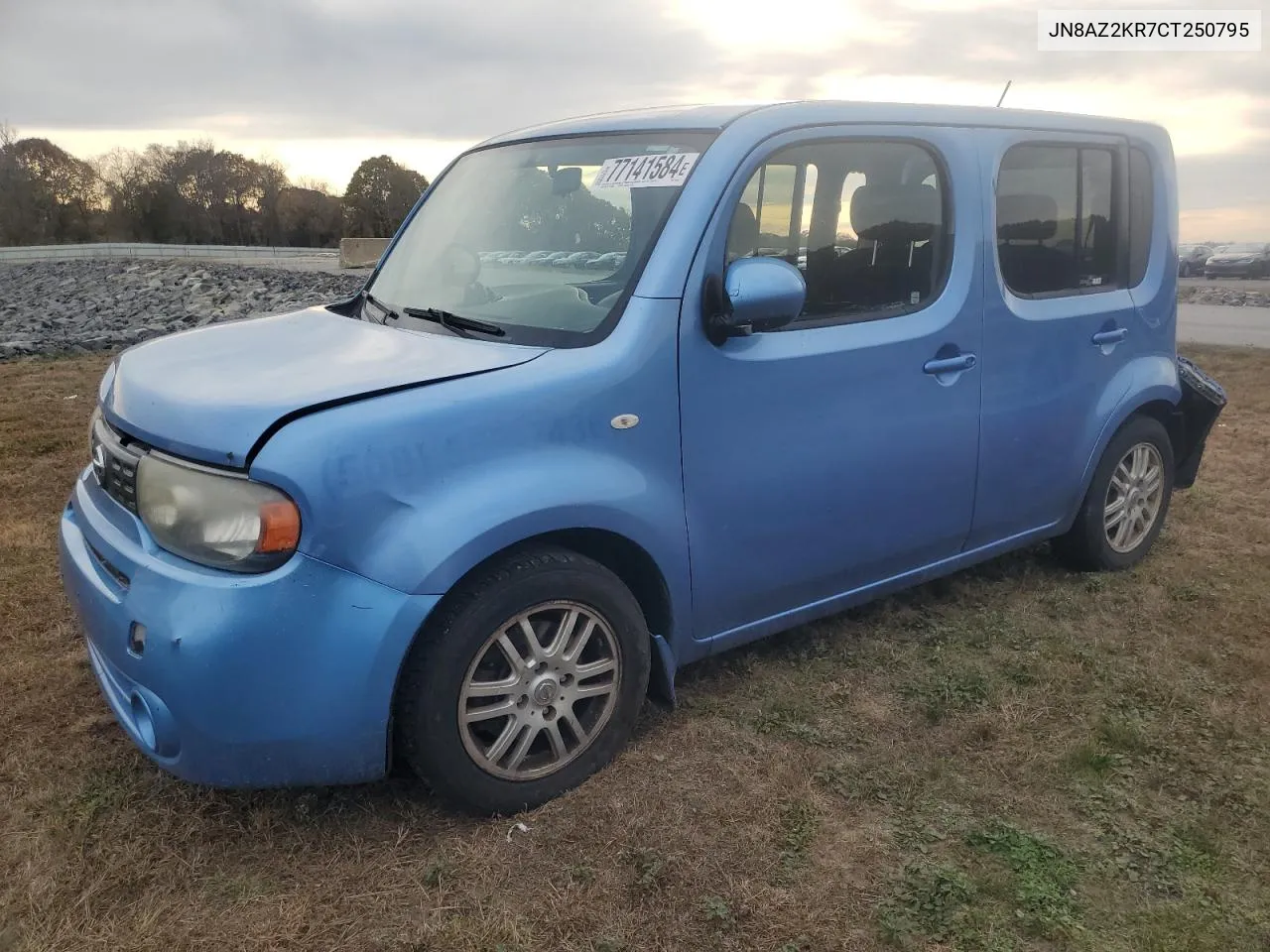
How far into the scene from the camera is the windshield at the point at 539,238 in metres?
2.91

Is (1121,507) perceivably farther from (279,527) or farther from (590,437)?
(279,527)

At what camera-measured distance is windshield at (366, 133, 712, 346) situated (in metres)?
2.91

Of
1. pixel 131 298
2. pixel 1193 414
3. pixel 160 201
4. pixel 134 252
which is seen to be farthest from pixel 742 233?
pixel 160 201

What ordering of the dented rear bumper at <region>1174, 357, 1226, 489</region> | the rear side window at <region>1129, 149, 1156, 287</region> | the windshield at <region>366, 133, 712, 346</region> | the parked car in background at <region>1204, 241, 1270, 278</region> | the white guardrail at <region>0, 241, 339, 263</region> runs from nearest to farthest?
1. the windshield at <region>366, 133, 712, 346</region>
2. the rear side window at <region>1129, 149, 1156, 287</region>
3. the dented rear bumper at <region>1174, 357, 1226, 489</region>
4. the parked car in background at <region>1204, 241, 1270, 278</region>
5. the white guardrail at <region>0, 241, 339, 263</region>

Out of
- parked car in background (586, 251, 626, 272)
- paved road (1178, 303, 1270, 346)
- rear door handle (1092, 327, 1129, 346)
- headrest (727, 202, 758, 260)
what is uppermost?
headrest (727, 202, 758, 260)

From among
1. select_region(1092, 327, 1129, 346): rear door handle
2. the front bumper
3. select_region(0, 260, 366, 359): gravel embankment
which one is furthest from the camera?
select_region(0, 260, 366, 359): gravel embankment

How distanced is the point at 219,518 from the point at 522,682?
88cm

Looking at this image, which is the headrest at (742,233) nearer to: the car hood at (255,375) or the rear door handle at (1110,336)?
the car hood at (255,375)

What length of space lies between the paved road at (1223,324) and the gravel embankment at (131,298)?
11.4m

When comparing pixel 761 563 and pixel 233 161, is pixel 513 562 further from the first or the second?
pixel 233 161

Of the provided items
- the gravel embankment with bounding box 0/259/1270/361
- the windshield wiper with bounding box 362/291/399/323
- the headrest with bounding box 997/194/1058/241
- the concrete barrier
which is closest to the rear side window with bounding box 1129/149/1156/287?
the headrest with bounding box 997/194/1058/241

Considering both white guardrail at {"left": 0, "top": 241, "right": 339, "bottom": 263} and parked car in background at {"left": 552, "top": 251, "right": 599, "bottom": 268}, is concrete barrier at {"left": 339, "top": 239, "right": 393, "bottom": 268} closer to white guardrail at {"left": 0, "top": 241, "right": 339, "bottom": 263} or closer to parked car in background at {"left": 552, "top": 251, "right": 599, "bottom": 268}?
white guardrail at {"left": 0, "top": 241, "right": 339, "bottom": 263}

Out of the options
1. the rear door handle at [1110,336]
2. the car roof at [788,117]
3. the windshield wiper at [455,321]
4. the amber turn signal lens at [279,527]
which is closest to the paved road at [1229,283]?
the rear door handle at [1110,336]

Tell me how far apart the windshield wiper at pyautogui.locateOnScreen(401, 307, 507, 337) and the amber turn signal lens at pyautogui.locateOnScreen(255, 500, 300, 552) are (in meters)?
0.87
